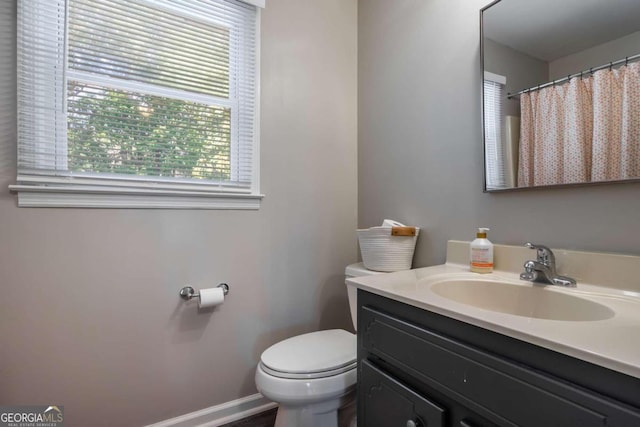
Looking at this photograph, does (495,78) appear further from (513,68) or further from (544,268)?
(544,268)

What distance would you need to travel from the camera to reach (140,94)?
1346 millimetres

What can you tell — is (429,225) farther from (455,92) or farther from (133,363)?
(133,363)

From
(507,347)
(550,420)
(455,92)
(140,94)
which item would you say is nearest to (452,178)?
(455,92)

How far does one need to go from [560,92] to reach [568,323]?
0.81 meters

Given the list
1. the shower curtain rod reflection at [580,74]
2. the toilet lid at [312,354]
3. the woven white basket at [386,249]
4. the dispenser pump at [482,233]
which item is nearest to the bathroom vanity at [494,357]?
the dispenser pump at [482,233]

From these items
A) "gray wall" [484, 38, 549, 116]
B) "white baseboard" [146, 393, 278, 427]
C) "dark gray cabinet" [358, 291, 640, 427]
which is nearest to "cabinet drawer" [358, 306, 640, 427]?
"dark gray cabinet" [358, 291, 640, 427]

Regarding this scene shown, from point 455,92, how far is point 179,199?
1.33m

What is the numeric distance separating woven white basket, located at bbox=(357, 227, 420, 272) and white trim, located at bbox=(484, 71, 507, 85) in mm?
725

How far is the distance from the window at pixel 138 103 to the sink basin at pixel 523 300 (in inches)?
40.9

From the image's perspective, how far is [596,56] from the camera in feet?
3.14

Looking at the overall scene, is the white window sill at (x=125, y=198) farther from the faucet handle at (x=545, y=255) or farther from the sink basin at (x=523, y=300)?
the faucet handle at (x=545, y=255)

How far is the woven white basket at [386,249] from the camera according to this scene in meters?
1.42

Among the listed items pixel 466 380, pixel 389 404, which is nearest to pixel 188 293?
pixel 389 404

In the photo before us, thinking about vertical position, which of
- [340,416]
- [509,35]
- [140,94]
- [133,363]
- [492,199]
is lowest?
[340,416]
